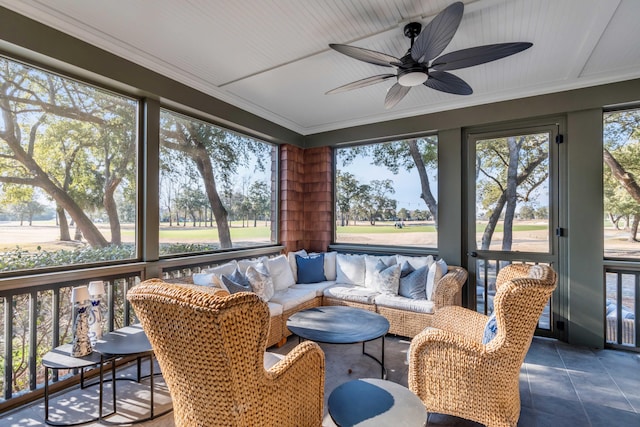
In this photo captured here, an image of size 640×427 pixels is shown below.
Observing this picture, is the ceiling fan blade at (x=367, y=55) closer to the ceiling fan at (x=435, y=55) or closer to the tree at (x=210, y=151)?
the ceiling fan at (x=435, y=55)

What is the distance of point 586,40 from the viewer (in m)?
2.69

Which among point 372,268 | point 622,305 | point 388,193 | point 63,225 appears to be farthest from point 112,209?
point 622,305

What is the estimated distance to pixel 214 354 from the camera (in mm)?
1218

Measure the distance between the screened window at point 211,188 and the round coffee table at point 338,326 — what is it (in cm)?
178

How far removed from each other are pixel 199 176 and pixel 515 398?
3725mm

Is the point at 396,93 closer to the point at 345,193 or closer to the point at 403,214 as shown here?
the point at 403,214

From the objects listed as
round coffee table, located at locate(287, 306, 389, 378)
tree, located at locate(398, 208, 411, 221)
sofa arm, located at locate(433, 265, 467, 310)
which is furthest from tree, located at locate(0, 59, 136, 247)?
tree, located at locate(398, 208, 411, 221)

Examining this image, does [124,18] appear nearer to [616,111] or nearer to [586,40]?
[586,40]

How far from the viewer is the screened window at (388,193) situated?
179 inches

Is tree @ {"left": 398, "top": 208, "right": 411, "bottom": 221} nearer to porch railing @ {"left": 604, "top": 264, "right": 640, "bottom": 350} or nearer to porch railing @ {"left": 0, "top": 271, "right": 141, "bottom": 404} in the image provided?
porch railing @ {"left": 604, "top": 264, "right": 640, "bottom": 350}

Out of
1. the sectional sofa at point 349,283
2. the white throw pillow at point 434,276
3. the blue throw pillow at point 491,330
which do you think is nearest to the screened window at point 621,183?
the sectional sofa at point 349,283

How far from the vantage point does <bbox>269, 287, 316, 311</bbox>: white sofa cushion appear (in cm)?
357

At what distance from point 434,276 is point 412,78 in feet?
7.29

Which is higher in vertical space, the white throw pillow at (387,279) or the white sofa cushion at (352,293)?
the white throw pillow at (387,279)
